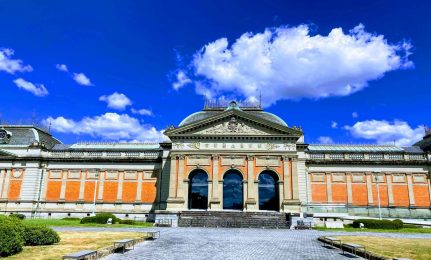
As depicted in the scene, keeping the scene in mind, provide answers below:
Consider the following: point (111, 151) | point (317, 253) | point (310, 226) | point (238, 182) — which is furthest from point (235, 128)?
point (317, 253)

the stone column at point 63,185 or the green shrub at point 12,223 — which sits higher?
the stone column at point 63,185

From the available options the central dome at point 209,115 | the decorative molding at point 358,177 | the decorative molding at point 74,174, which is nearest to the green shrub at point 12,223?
the central dome at point 209,115

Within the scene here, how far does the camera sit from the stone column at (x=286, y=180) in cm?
4114

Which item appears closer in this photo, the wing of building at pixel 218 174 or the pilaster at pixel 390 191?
the wing of building at pixel 218 174

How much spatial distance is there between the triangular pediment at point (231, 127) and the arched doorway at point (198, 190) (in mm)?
5326

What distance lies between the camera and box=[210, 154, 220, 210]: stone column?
41141 millimetres

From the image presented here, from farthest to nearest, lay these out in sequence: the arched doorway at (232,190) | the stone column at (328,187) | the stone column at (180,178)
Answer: the stone column at (328,187) < the arched doorway at (232,190) < the stone column at (180,178)

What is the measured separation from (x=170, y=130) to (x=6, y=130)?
28.1 meters

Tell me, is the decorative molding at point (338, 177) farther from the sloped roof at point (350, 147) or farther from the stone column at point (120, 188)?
the stone column at point (120, 188)

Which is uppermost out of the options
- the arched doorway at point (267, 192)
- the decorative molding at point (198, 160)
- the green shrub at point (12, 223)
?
the decorative molding at point (198, 160)

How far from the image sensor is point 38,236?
52.2 feet

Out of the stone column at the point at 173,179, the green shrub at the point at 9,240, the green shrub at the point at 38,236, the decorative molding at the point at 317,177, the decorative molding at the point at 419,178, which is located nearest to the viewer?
the green shrub at the point at 9,240

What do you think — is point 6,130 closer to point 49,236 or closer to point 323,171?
point 49,236

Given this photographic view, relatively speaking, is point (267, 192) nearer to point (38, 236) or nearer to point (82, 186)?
point (82, 186)
